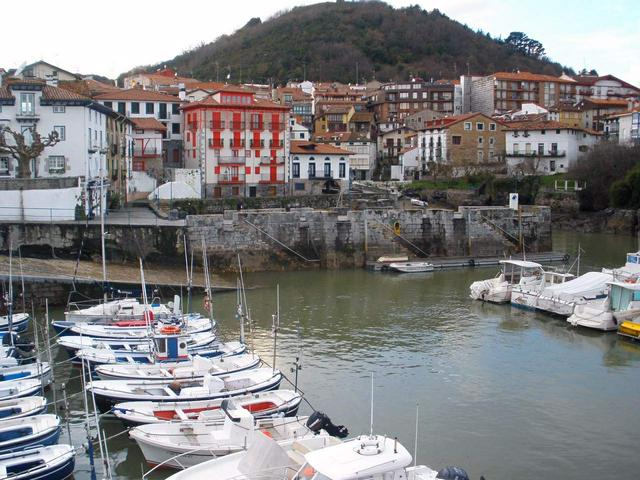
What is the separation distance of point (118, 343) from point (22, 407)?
6.27 meters

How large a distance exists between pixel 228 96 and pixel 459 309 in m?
31.4

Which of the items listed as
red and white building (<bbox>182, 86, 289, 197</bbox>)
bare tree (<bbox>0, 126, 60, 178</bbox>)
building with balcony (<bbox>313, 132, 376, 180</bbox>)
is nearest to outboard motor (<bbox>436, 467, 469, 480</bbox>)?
bare tree (<bbox>0, 126, 60, 178</bbox>)

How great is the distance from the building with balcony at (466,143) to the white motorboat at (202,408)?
5988cm

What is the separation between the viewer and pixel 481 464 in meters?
17.8

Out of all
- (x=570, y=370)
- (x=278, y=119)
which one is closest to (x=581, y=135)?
(x=278, y=119)

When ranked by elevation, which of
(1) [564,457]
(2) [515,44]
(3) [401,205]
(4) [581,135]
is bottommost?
(1) [564,457]

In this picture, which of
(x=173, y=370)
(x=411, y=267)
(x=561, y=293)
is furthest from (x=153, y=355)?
(x=411, y=267)

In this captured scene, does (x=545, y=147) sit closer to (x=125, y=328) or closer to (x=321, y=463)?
(x=125, y=328)

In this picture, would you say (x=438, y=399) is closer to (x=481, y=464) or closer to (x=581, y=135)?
(x=481, y=464)

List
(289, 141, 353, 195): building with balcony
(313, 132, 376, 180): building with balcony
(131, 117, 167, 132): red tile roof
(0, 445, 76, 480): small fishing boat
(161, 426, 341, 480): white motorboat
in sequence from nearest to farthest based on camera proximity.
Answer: (161, 426, 341, 480): white motorboat
(0, 445, 76, 480): small fishing boat
(131, 117, 167, 132): red tile roof
(289, 141, 353, 195): building with balcony
(313, 132, 376, 180): building with balcony

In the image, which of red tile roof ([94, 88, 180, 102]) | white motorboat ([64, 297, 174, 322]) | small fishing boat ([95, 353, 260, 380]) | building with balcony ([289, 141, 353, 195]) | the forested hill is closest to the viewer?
small fishing boat ([95, 353, 260, 380])

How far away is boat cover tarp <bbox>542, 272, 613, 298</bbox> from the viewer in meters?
33.4

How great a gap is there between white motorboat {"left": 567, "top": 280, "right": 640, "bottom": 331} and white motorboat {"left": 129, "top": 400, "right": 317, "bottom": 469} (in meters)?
17.2

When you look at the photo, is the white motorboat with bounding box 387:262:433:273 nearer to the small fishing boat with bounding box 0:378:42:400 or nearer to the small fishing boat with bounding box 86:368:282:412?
the small fishing boat with bounding box 86:368:282:412
